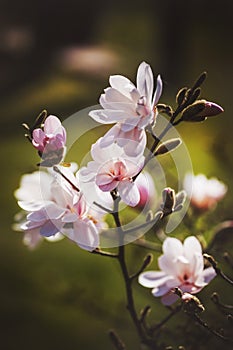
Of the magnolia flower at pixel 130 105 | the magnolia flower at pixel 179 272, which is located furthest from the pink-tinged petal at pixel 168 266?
the magnolia flower at pixel 130 105

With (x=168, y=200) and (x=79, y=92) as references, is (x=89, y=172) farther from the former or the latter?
(x=79, y=92)

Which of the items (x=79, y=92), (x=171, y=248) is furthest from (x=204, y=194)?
(x=79, y=92)

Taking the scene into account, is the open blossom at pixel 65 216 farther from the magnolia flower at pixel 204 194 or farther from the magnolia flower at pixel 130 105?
the magnolia flower at pixel 204 194

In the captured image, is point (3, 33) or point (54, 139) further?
point (3, 33)

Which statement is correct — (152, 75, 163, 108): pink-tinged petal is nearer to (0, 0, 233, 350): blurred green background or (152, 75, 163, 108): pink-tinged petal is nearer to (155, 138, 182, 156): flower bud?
(155, 138, 182, 156): flower bud

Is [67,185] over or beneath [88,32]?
over

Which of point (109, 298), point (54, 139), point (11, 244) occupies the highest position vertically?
point (54, 139)

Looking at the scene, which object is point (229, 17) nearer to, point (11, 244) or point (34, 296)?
point (11, 244)

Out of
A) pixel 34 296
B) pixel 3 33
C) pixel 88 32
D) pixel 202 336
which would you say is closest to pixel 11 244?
pixel 34 296
